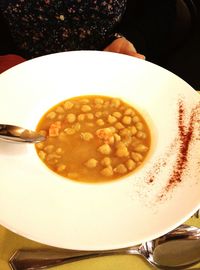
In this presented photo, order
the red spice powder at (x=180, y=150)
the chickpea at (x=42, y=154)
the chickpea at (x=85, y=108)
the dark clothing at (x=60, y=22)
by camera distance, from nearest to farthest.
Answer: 1. the red spice powder at (x=180, y=150)
2. the chickpea at (x=42, y=154)
3. the chickpea at (x=85, y=108)
4. the dark clothing at (x=60, y=22)

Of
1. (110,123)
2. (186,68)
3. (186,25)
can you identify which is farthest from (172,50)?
(110,123)

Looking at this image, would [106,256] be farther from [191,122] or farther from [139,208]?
[191,122]

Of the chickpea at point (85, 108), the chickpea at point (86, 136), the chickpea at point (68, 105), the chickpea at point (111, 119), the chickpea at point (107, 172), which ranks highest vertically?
the chickpea at point (68, 105)

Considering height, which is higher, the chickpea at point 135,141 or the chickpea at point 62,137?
the chickpea at point 62,137

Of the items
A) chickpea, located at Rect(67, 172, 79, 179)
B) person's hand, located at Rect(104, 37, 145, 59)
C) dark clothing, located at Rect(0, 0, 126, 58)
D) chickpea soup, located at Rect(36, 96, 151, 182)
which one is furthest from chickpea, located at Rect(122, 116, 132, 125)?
dark clothing, located at Rect(0, 0, 126, 58)

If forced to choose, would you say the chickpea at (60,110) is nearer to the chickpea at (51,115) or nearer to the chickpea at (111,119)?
the chickpea at (51,115)

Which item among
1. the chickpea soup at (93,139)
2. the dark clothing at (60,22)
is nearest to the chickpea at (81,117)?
the chickpea soup at (93,139)
